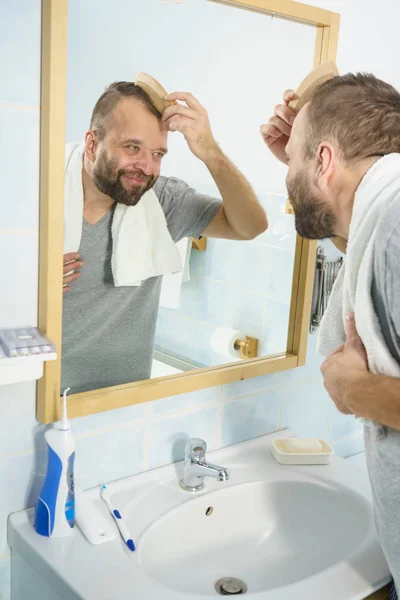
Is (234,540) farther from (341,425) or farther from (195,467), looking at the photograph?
(341,425)

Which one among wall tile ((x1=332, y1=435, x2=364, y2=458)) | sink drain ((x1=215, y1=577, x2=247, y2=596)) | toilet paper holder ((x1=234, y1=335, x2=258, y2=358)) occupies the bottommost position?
sink drain ((x1=215, y1=577, x2=247, y2=596))

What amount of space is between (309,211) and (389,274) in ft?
0.95

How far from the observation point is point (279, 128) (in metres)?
1.39

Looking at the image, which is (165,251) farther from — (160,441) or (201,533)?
(201,533)

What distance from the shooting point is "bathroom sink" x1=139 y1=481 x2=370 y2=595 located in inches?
49.9

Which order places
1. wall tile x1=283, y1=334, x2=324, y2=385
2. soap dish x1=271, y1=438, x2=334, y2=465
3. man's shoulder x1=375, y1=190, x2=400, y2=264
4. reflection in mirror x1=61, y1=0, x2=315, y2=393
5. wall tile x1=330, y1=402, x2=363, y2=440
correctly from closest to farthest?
man's shoulder x1=375, y1=190, x2=400, y2=264, reflection in mirror x1=61, y1=0, x2=315, y2=393, soap dish x1=271, y1=438, x2=334, y2=465, wall tile x1=283, y1=334, x2=324, y2=385, wall tile x1=330, y1=402, x2=363, y2=440

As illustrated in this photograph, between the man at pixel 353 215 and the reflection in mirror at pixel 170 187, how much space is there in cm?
20

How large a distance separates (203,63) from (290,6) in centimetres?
26

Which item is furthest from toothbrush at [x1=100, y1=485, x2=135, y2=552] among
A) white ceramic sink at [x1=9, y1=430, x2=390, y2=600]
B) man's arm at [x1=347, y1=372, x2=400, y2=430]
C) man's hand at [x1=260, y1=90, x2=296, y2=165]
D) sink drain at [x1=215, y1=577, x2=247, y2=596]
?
man's hand at [x1=260, y1=90, x2=296, y2=165]

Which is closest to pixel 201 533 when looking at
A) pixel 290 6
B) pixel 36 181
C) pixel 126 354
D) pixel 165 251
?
pixel 126 354

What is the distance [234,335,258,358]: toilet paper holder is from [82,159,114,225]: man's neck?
1.55 feet

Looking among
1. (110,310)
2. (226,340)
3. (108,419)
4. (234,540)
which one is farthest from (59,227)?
(234,540)

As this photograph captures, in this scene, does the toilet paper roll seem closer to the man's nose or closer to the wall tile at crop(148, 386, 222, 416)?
the wall tile at crop(148, 386, 222, 416)

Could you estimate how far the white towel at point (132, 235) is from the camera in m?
1.13
